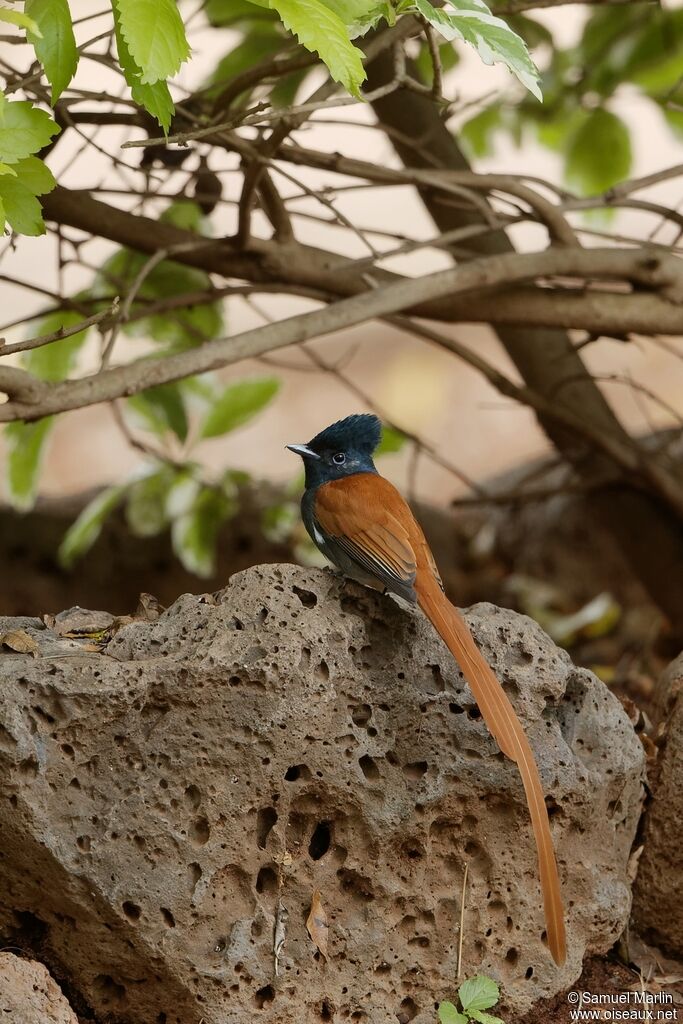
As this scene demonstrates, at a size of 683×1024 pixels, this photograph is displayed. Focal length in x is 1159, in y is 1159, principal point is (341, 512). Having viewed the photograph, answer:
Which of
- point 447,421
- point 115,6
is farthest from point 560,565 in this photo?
point 447,421

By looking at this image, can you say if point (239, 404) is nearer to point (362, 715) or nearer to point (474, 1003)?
point (362, 715)

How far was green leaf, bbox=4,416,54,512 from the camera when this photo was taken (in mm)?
4195

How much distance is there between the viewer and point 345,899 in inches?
102

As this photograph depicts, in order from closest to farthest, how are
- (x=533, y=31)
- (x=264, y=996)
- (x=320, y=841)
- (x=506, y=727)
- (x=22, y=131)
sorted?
1. (x=22, y=131)
2. (x=506, y=727)
3. (x=264, y=996)
4. (x=320, y=841)
5. (x=533, y=31)

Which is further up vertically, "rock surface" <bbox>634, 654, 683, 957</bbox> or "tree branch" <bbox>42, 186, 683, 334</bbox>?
"tree branch" <bbox>42, 186, 683, 334</bbox>

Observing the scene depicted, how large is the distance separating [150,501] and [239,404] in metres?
0.82

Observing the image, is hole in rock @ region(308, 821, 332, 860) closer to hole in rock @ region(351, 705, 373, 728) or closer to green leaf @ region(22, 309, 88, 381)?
hole in rock @ region(351, 705, 373, 728)

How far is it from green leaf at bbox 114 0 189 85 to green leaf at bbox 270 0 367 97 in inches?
7.7

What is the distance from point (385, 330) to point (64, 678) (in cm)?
1358

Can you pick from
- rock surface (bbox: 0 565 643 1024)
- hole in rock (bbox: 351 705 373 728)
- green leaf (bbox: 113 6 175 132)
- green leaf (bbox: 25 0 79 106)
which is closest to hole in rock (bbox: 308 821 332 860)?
rock surface (bbox: 0 565 643 1024)

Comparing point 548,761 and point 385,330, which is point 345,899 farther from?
point 385,330

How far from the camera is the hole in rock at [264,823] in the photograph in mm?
2515

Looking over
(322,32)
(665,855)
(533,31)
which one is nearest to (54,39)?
(322,32)

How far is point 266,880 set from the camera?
99.8 inches
